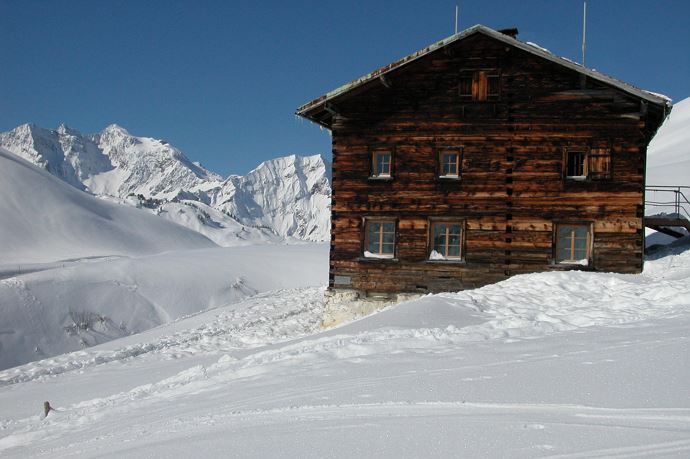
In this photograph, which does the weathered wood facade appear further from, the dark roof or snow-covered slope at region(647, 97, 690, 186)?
snow-covered slope at region(647, 97, 690, 186)

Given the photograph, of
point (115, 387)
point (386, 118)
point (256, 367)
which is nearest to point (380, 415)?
point (256, 367)

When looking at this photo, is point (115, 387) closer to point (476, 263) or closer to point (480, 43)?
point (476, 263)

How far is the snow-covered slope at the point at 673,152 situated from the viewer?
5275 cm

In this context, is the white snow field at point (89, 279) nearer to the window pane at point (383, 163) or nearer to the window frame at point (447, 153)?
the window pane at point (383, 163)

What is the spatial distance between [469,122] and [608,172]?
170 inches

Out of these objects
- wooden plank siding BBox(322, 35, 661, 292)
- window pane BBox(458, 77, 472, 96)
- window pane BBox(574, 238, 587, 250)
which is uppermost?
window pane BBox(458, 77, 472, 96)

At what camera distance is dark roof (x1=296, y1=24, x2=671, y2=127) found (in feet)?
57.0

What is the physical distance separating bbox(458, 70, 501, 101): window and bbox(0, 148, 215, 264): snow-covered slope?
44761 mm

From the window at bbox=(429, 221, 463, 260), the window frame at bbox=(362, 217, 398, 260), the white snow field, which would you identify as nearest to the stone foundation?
the window frame at bbox=(362, 217, 398, 260)

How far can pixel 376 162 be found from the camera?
19562mm

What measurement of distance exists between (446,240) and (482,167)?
251cm

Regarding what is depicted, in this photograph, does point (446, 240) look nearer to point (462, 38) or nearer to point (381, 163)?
point (381, 163)

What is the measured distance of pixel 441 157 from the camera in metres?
19.1

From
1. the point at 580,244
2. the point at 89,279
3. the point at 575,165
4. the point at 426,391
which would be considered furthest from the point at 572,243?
the point at 89,279
